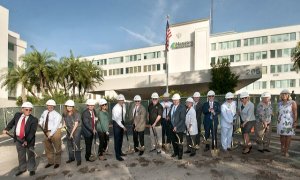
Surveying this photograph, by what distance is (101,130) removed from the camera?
852 centimetres

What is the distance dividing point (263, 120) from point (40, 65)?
93.1 feet

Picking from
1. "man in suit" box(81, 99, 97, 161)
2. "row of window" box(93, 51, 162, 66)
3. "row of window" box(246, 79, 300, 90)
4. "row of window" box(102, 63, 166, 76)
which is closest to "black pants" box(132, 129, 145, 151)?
"man in suit" box(81, 99, 97, 161)

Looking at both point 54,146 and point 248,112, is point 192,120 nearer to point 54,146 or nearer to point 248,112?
point 248,112

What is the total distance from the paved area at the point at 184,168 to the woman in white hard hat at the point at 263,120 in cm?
44

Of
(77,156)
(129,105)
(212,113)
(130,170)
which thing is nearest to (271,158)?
(212,113)

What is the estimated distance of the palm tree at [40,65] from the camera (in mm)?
32344

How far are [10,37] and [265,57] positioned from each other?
45.0 metres

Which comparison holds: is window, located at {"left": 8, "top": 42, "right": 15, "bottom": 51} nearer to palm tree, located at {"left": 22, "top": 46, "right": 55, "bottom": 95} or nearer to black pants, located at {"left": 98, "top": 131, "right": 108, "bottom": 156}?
palm tree, located at {"left": 22, "top": 46, "right": 55, "bottom": 95}

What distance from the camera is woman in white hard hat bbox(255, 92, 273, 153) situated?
8.55 meters

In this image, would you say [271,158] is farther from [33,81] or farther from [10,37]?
[10,37]

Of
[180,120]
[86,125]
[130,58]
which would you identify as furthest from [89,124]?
[130,58]

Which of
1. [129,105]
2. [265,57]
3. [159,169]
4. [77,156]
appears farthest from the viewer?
[265,57]

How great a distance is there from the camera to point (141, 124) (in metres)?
8.85

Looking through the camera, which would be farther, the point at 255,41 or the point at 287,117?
the point at 255,41
